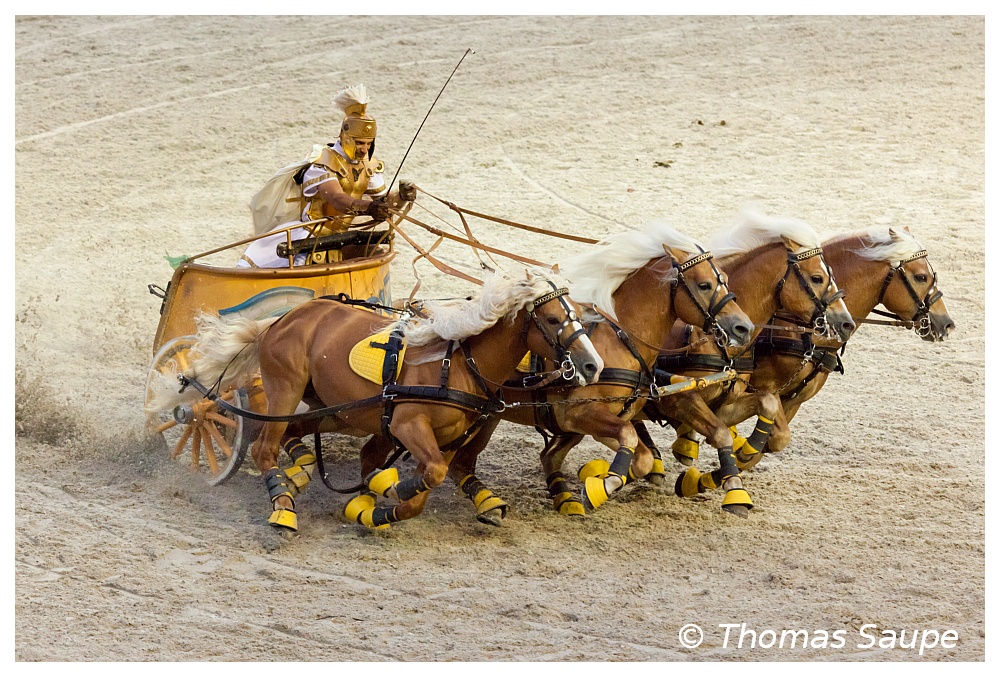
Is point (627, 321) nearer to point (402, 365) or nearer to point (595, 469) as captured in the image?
point (595, 469)

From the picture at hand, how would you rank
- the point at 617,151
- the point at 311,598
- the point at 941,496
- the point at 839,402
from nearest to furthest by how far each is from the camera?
the point at 311,598
the point at 941,496
the point at 839,402
the point at 617,151

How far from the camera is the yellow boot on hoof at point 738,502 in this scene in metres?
6.68

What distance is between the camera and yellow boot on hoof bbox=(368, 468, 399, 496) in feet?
21.3

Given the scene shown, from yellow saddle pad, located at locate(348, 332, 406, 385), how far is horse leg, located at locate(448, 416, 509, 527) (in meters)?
0.68

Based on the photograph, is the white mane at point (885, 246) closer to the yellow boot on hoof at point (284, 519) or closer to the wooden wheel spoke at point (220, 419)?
the yellow boot on hoof at point (284, 519)

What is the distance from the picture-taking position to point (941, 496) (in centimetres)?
755

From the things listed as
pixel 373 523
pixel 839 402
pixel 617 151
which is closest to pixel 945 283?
pixel 839 402

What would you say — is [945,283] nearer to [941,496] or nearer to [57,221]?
[941,496]

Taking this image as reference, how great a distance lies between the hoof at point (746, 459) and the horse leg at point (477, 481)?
137 cm

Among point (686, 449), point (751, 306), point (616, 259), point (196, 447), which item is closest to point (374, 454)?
point (196, 447)

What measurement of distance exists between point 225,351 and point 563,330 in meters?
2.07

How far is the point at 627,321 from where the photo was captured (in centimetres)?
656

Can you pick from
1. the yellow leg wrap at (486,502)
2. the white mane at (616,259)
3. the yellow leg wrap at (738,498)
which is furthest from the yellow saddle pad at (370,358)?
the yellow leg wrap at (738,498)

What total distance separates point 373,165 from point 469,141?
253 inches
